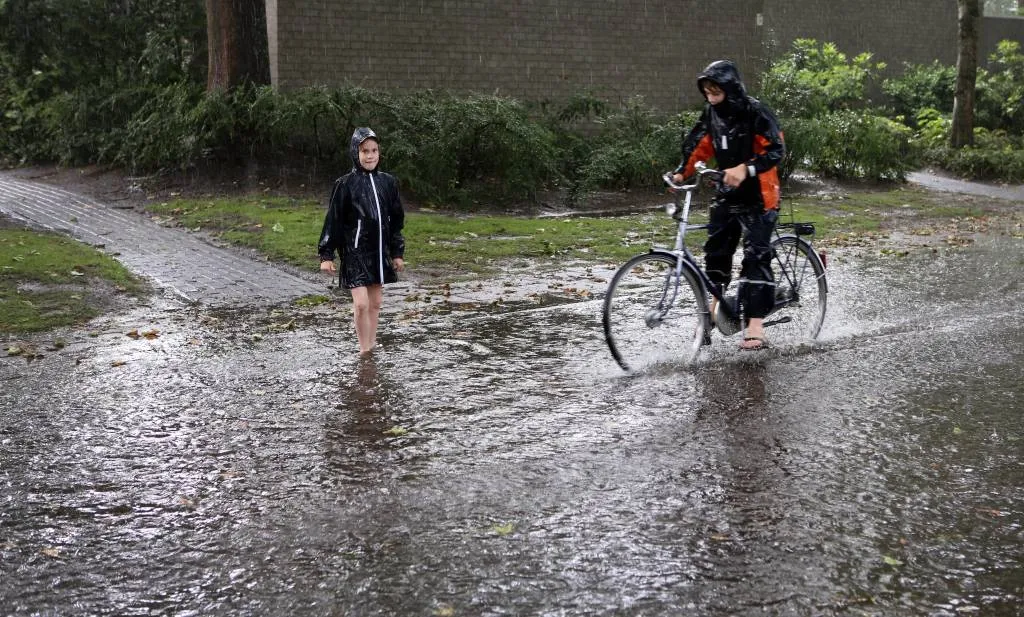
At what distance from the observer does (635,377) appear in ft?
22.1

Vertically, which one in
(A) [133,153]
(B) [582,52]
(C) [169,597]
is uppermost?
(B) [582,52]

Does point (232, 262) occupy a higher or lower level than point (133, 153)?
lower

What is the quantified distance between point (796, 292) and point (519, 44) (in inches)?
513

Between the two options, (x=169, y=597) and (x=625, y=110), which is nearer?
(x=169, y=597)

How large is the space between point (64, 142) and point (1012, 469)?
59.7 ft

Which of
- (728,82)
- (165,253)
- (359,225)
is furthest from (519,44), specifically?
(728,82)

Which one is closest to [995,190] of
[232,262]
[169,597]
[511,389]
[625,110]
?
[625,110]

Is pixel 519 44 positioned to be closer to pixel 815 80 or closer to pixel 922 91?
pixel 815 80

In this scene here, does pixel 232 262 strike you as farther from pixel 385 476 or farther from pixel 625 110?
pixel 625 110

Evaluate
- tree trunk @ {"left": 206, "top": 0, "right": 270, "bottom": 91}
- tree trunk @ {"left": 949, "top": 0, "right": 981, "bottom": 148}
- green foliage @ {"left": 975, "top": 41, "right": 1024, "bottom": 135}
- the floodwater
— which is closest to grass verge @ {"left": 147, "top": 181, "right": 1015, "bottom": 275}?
tree trunk @ {"left": 206, "top": 0, "right": 270, "bottom": 91}

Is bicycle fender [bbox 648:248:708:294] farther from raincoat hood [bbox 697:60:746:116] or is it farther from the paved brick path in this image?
the paved brick path

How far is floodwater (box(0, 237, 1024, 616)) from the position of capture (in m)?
3.77

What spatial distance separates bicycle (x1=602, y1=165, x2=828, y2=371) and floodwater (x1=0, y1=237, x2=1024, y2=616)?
235 mm

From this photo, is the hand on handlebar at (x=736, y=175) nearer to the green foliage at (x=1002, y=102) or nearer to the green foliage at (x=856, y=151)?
the green foliage at (x=856, y=151)
